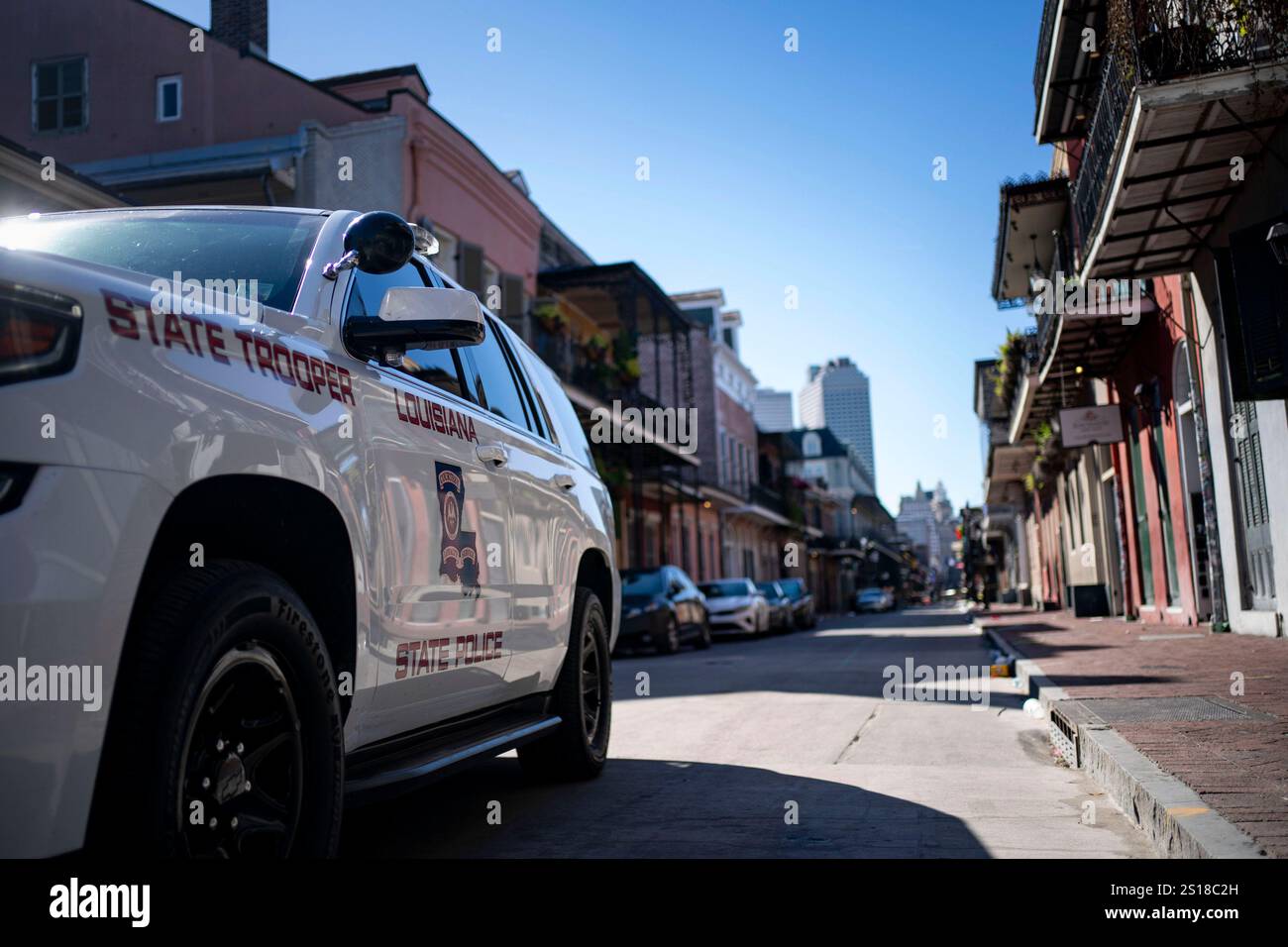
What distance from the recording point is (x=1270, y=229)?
28.8ft

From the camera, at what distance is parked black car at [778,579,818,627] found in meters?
34.5

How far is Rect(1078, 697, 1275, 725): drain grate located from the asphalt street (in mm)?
451

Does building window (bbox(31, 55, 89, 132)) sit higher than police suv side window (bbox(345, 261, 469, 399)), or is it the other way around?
building window (bbox(31, 55, 89, 132))

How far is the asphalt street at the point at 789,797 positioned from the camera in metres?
4.16

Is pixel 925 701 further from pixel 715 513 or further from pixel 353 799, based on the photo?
pixel 715 513

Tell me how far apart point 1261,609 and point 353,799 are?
40.5 ft

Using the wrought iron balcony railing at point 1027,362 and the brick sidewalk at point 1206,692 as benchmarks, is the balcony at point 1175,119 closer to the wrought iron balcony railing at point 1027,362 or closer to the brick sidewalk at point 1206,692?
the brick sidewalk at point 1206,692

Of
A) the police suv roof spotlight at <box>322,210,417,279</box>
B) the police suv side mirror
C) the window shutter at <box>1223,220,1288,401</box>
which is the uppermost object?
the window shutter at <box>1223,220,1288,401</box>

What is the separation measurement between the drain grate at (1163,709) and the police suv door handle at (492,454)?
378 cm
